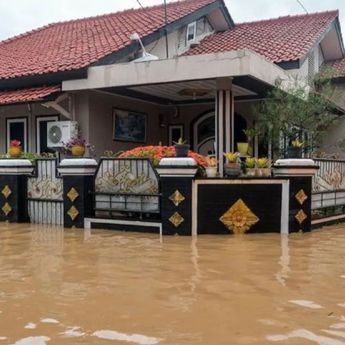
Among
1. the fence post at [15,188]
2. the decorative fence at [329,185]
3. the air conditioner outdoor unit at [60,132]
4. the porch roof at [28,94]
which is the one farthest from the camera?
the air conditioner outdoor unit at [60,132]

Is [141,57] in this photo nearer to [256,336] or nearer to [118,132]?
[118,132]

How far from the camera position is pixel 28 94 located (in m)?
12.4

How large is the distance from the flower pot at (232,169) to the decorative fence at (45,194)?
3.44m

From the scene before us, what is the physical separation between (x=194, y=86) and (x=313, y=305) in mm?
7814

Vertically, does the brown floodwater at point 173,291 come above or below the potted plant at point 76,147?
below

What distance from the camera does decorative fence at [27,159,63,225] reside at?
10.4 m

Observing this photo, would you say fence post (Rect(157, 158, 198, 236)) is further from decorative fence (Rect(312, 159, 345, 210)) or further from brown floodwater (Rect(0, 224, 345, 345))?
decorative fence (Rect(312, 159, 345, 210))

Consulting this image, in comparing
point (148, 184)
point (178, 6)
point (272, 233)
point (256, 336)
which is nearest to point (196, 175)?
point (148, 184)

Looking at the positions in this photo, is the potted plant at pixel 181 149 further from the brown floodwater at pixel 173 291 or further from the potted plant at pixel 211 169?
the brown floodwater at pixel 173 291

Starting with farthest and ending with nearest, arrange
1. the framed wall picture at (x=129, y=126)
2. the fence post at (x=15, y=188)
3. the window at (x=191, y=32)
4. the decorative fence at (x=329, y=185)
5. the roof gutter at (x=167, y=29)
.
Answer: the window at (x=191, y=32) < the framed wall picture at (x=129, y=126) < the roof gutter at (x=167, y=29) < the fence post at (x=15, y=188) < the decorative fence at (x=329, y=185)

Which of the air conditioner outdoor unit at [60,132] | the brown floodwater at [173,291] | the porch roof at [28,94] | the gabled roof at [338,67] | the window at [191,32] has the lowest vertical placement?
the brown floodwater at [173,291]

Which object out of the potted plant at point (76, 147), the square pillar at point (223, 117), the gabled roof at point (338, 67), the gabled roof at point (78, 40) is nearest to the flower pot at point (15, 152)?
the potted plant at point (76, 147)

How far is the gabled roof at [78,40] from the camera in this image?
12711mm

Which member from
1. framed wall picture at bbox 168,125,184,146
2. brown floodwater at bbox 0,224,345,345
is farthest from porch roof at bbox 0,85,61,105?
brown floodwater at bbox 0,224,345,345
